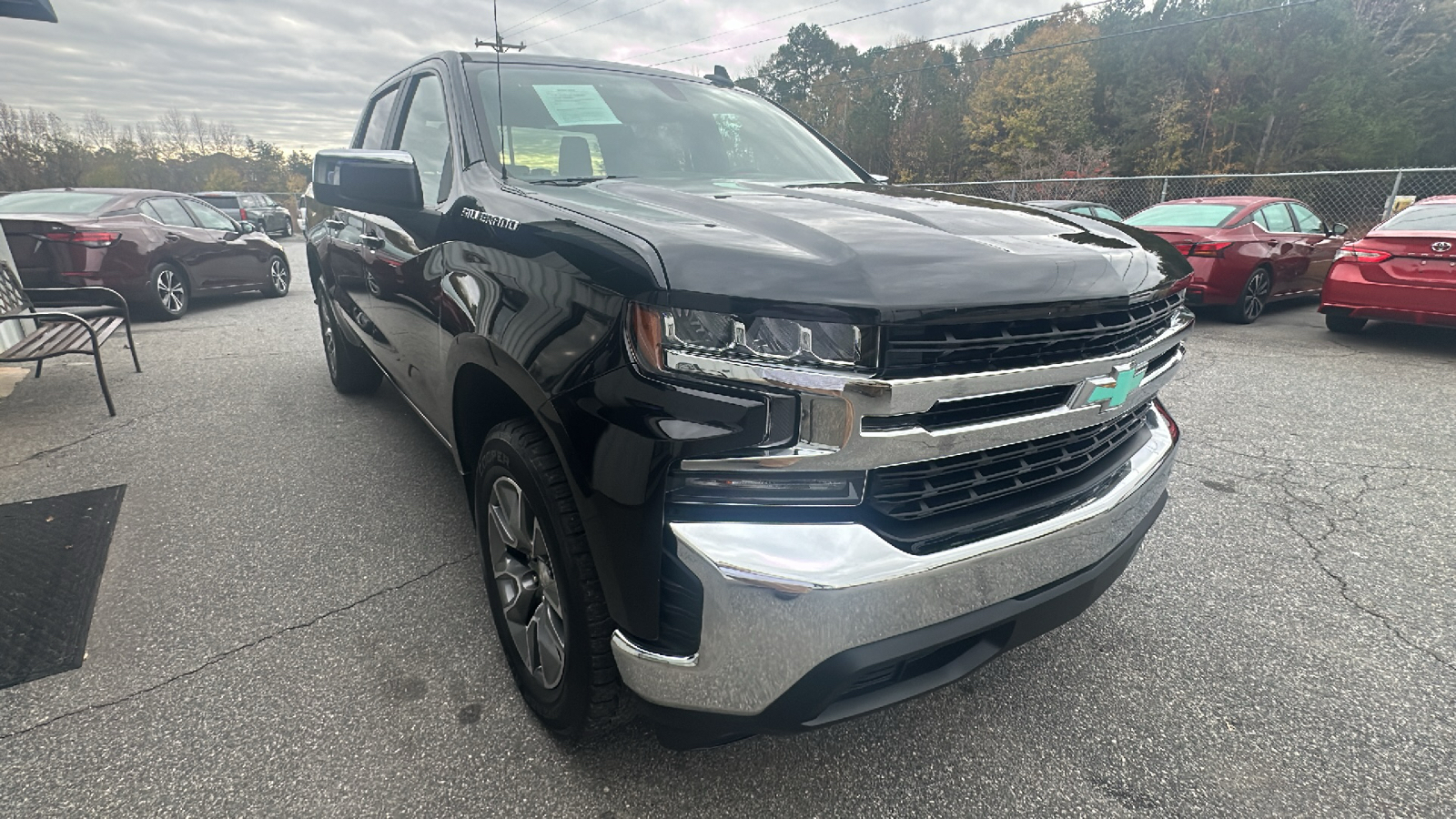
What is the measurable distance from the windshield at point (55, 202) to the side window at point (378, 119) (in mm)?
6303

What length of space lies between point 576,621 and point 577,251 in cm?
81

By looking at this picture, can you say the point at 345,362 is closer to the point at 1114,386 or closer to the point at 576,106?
the point at 576,106

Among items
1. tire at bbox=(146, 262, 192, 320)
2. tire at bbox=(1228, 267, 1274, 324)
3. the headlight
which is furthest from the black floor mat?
tire at bbox=(1228, 267, 1274, 324)

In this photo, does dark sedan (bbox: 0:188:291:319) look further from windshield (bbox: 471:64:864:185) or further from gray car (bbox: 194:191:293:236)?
gray car (bbox: 194:191:293:236)

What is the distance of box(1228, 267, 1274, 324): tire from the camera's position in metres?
8.12

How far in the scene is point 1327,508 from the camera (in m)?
3.41

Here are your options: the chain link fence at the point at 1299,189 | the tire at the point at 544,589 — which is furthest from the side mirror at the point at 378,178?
the chain link fence at the point at 1299,189

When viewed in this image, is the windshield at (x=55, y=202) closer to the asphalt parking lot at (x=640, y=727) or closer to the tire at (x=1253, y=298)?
the asphalt parking lot at (x=640, y=727)

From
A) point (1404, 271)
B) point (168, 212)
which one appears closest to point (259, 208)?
point (168, 212)

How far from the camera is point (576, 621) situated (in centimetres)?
160

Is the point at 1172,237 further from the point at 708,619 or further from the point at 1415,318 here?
the point at 708,619

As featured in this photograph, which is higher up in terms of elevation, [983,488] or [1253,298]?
[983,488]

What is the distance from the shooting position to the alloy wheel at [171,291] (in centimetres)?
844

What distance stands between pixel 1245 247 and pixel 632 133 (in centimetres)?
800
